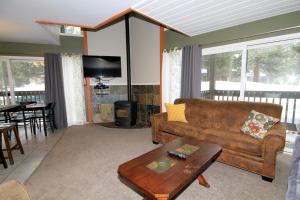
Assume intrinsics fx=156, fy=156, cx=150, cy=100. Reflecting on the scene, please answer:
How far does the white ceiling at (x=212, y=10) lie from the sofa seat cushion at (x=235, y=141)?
1974 millimetres

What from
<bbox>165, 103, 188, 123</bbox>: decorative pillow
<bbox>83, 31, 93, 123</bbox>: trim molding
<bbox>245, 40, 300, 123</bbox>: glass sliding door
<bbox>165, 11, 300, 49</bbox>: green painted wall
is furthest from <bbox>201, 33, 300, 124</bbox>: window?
<bbox>83, 31, 93, 123</bbox>: trim molding

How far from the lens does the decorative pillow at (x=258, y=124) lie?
2.37 m

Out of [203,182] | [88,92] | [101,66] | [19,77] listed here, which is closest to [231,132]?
[203,182]

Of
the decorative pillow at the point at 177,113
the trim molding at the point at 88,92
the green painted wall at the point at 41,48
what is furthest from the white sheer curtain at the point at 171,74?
the green painted wall at the point at 41,48

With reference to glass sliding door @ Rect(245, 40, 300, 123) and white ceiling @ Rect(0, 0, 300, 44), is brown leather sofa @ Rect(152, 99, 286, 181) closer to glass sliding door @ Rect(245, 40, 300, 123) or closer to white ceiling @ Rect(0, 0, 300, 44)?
glass sliding door @ Rect(245, 40, 300, 123)

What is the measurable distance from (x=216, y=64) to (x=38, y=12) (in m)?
3.62

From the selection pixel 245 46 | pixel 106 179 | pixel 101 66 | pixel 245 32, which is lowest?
pixel 106 179

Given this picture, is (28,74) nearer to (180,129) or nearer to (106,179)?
(106,179)

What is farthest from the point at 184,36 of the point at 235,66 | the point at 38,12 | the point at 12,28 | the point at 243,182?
the point at 12,28

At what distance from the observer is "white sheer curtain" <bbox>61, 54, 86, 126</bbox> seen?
15.7 feet

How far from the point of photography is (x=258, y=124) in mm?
2445

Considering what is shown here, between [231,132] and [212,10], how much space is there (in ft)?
6.64

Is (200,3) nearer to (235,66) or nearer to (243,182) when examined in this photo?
(235,66)

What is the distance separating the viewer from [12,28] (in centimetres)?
335
